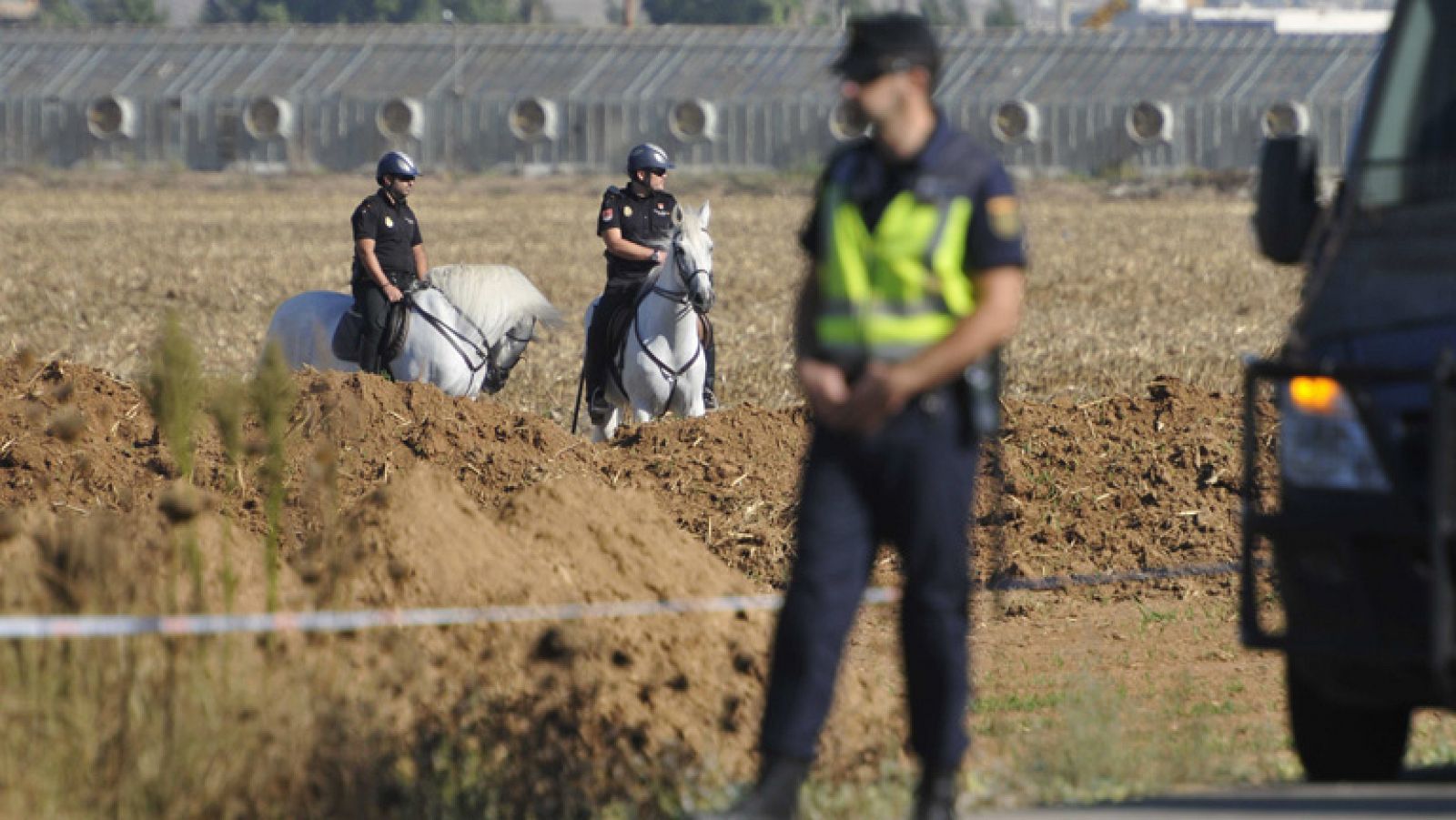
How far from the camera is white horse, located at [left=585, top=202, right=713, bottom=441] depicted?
16.2 metres

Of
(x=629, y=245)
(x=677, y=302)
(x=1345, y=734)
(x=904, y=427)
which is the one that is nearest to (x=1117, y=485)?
(x=677, y=302)

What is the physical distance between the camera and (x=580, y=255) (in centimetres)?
3841

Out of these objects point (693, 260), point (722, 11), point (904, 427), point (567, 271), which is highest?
point (722, 11)

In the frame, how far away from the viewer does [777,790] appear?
18.3 feet

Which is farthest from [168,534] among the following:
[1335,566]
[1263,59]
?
[1263,59]

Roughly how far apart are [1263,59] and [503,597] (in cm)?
6140

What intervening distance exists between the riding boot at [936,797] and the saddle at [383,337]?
38.9 ft

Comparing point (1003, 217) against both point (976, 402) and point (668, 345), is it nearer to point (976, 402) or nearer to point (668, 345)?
point (976, 402)

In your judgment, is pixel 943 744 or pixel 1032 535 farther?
pixel 1032 535

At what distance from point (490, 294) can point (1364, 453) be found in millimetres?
12220

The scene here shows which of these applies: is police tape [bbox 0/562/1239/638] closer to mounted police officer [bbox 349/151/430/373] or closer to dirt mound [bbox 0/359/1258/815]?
dirt mound [bbox 0/359/1258/815]

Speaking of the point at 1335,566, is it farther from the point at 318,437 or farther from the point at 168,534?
the point at 318,437

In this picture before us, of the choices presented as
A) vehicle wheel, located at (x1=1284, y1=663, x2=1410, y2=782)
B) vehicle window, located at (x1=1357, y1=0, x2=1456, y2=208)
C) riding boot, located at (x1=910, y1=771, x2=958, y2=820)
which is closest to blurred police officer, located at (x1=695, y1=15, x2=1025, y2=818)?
riding boot, located at (x1=910, y1=771, x2=958, y2=820)

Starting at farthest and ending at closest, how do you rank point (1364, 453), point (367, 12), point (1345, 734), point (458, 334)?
1. point (367, 12)
2. point (458, 334)
3. point (1345, 734)
4. point (1364, 453)
